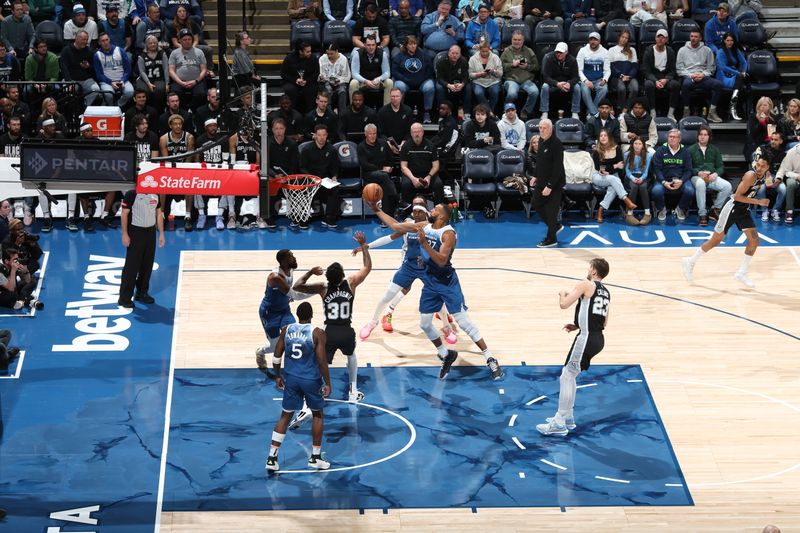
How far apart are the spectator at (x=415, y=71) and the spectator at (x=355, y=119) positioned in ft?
2.92

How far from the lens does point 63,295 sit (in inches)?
697

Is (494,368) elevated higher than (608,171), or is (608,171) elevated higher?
(608,171)

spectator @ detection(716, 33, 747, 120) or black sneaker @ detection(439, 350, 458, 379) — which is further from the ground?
spectator @ detection(716, 33, 747, 120)

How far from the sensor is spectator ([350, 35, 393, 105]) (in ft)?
74.3

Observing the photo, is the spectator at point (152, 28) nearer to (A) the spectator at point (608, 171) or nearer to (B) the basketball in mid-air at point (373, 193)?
(A) the spectator at point (608, 171)

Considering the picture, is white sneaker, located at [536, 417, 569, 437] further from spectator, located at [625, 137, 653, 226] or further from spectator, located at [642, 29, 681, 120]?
spectator, located at [642, 29, 681, 120]

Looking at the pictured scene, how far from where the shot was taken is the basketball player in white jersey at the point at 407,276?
15711mm

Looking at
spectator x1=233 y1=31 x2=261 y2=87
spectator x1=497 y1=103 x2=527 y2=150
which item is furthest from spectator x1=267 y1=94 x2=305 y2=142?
spectator x1=497 y1=103 x2=527 y2=150

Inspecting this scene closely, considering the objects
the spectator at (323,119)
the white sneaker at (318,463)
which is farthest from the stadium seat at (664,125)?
the white sneaker at (318,463)

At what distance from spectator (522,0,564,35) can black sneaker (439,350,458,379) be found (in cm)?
1082

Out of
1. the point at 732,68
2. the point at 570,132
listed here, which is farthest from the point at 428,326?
the point at 732,68

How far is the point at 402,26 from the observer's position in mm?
23484

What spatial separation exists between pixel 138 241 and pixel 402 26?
826 centimetres

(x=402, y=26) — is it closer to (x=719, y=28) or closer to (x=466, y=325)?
(x=719, y=28)
